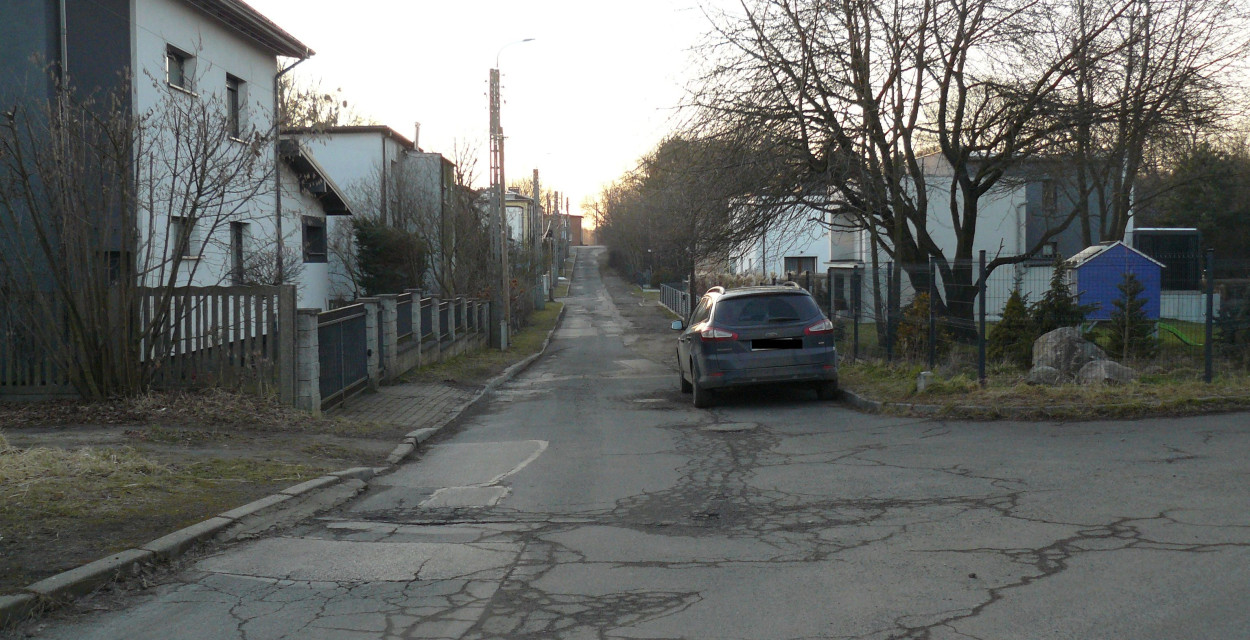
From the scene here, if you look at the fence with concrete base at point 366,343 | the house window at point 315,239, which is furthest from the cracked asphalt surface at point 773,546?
the house window at point 315,239

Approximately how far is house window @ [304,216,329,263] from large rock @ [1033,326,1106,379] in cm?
2014

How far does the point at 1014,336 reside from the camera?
14609 mm

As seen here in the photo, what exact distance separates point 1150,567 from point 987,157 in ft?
49.6

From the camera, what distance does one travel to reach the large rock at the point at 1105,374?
39.6 ft

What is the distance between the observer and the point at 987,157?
62.1 ft

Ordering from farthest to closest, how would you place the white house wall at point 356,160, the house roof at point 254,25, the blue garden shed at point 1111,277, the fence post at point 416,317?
the white house wall at point 356,160
the fence post at point 416,317
the house roof at point 254,25
the blue garden shed at point 1111,277

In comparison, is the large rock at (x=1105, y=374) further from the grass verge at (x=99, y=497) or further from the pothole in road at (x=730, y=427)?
the grass verge at (x=99, y=497)

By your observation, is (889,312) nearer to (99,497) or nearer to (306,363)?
(306,363)

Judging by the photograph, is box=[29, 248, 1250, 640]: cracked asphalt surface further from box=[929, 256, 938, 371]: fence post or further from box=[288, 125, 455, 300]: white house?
box=[288, 125, 455, 300]: white house

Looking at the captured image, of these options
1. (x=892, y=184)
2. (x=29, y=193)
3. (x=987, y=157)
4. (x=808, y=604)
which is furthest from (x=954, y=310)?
(x=29, y=193)

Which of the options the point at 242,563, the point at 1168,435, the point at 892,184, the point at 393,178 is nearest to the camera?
the point at 242,563

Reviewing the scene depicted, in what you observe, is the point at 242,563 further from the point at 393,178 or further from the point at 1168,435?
the point at 393,178

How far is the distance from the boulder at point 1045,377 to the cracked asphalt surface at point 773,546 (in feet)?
7.71

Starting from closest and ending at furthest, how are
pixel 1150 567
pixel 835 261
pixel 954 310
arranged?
pixel 1150 567 → pixel 954 310 → pixel 835 261
